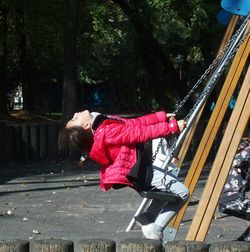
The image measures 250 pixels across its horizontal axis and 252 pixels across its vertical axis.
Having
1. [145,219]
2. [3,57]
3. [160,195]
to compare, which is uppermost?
[3,57]

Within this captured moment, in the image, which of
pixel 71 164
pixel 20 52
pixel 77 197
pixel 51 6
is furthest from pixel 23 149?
pixel 20 52

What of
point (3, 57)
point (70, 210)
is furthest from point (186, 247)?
point (3, 57)

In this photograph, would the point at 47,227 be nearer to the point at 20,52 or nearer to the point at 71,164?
the point at 71,164

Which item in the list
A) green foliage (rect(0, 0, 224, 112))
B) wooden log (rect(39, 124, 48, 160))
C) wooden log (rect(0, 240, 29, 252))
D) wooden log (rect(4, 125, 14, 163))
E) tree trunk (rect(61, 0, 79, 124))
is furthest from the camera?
green foliage (rect(0, 0, 224, 112))

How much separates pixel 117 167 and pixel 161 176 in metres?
0.42

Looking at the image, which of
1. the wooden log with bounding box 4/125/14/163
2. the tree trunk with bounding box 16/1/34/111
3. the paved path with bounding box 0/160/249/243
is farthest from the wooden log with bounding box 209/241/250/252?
the tree trunk with bounding box 16/1/34/111

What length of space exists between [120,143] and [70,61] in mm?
14622

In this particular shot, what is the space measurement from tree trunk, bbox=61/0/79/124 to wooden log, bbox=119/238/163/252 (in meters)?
15.9

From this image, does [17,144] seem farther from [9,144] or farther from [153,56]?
[153,56]

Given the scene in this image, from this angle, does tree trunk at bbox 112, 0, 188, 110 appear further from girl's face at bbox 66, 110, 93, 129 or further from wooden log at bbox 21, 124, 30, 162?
girl's face at bbox 66, 110, 93, 129

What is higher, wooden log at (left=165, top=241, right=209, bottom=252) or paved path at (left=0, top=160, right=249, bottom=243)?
wooden log at (left=165, top=241, right=209, bottom=252)

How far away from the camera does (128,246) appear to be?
420 cm

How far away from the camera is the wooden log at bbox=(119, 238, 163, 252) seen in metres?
4.14

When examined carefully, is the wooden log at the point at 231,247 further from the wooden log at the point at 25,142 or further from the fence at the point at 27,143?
the wooden log at the point at 25,142
